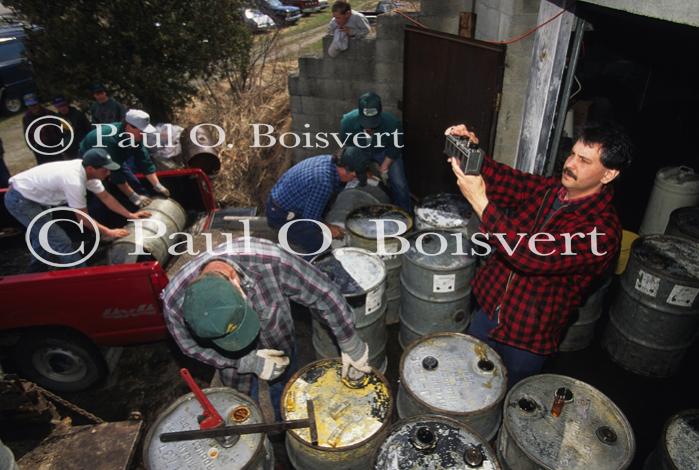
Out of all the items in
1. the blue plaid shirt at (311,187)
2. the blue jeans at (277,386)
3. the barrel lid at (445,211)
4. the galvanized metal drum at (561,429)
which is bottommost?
the blue jeans at (277,386)

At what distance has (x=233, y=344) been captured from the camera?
269 cm

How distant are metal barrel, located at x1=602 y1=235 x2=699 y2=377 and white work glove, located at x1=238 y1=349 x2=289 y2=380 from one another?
3225mm

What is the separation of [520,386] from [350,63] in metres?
5.80

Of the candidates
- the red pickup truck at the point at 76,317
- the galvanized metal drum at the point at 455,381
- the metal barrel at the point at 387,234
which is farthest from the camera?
the metal barrel at the point at 387,234

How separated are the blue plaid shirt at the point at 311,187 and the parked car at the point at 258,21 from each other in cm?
1039

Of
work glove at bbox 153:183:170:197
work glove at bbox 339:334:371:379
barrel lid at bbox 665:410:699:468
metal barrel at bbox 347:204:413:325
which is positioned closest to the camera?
barrel lid at bbox 665:410:699:468

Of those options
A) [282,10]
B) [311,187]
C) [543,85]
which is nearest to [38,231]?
[311,187]

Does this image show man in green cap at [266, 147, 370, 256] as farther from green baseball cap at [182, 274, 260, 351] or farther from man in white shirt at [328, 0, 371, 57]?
man in white shirt at [328, 0, 371, 57]

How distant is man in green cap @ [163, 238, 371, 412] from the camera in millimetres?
2963

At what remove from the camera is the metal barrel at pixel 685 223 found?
4.22 meters

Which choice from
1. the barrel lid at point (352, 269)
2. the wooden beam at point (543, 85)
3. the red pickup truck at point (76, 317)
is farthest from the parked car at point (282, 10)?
the barrel lid at point (352, 269)

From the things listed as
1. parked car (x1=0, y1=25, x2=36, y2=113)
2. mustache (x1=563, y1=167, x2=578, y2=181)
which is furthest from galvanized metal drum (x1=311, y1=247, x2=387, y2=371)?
parked car (x1=0, y1=25, x2=36, y2=113)

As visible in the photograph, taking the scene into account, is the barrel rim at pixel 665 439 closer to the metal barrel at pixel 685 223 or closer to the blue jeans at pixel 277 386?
the metal barrel at pixel 685 223

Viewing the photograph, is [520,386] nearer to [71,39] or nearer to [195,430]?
[195,430]
